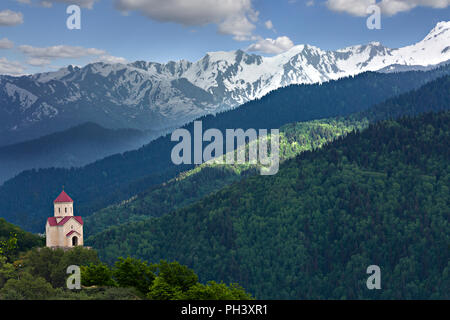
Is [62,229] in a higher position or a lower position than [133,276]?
higher

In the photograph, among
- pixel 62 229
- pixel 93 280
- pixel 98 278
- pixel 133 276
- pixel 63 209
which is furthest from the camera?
pixel 63 209

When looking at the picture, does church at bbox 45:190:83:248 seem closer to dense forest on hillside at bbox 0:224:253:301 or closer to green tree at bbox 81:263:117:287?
dense forest on hillside at bbox 0:224:253:301

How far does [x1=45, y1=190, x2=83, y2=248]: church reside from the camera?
505 ft

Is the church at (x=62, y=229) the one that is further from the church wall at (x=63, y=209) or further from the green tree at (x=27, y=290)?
the green tree at (x=27, y=290)

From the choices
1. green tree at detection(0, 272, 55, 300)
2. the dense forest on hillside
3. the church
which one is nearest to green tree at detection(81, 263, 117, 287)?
the dense forest on hillside

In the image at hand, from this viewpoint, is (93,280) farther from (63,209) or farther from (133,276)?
(63,209)

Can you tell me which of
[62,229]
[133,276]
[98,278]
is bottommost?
[98,278]

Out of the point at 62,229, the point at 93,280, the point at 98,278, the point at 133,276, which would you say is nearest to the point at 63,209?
the point at 62,229

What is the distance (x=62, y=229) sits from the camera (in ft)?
506
